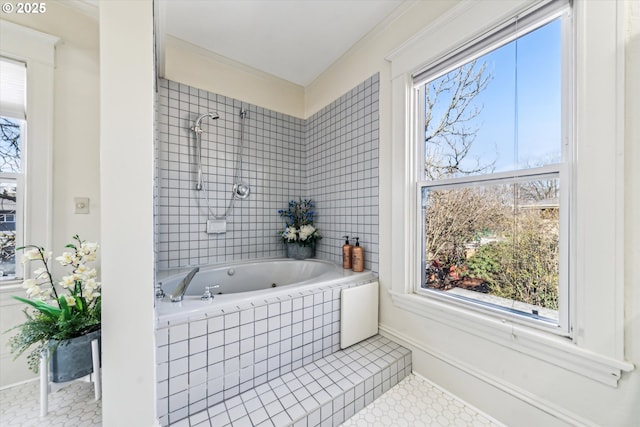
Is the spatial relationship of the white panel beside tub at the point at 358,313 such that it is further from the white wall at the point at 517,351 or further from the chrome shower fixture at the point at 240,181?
the chrome shower fixture at the point at 240,181

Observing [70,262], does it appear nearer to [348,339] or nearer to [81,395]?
[81,395]

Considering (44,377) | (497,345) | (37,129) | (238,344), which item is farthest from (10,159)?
(497,345)

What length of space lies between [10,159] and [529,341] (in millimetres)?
3063

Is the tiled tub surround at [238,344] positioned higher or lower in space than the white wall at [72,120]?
lower

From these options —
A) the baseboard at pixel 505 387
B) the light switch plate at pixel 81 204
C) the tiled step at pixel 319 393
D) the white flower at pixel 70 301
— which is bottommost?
the tiled step at pixel 319 393

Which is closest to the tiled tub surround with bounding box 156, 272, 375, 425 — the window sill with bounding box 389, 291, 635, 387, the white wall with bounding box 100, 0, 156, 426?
the white wall with bounding box 100, 0, 156, 426

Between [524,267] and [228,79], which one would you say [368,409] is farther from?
[228,79]

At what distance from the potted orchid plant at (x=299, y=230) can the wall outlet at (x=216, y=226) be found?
0.57 meters

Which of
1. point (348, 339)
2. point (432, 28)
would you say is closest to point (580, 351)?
point (348, 339)

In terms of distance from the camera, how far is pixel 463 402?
1.31 metres

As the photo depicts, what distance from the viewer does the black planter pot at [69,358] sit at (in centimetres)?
95

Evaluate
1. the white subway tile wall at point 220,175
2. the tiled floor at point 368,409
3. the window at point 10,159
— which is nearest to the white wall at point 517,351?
the tiled floor at point 368,409

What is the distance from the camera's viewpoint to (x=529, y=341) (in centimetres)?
109

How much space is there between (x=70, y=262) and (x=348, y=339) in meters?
1.55
